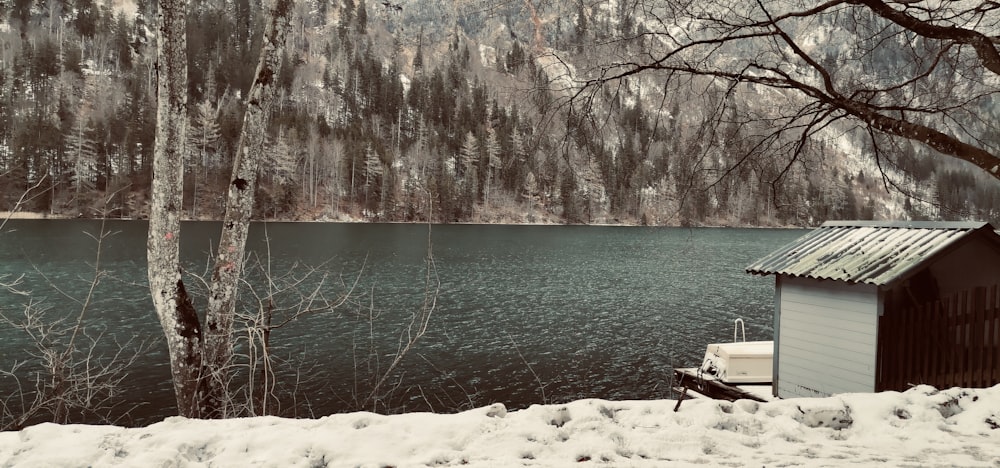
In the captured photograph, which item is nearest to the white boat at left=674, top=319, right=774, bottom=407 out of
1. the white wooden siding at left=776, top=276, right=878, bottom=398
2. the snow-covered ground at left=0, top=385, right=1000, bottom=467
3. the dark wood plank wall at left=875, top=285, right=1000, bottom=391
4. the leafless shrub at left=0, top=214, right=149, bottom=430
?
the white wooden siding at left=776, top=276, right=878, bottom=398

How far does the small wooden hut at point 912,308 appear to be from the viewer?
8578 mm

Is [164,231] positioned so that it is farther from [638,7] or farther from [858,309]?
[858,309]

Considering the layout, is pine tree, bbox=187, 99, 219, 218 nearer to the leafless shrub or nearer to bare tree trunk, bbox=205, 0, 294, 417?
the leafless shrub

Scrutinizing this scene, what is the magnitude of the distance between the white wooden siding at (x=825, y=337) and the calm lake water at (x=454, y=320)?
321 centimetres

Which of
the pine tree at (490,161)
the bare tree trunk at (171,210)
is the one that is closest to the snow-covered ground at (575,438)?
the bare tree trunk at (171,210)

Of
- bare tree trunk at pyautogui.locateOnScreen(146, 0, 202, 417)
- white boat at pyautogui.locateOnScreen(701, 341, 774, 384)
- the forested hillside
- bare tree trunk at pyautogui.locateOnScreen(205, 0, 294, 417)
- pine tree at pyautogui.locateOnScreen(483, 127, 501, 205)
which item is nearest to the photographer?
bare tree trunk at pyautogui.locateOnScreen(146, 0, 202, 417)

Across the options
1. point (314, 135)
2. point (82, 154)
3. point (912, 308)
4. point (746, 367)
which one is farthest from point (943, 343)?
point (314, 135)

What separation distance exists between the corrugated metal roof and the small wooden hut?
0.02 metres

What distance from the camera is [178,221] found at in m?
6.11

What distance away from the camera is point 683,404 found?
13.7 ft

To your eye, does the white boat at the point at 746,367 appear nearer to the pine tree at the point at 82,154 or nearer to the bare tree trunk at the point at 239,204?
the bare tree trunk at the point at 239,204

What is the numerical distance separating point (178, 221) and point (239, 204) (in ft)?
1.98

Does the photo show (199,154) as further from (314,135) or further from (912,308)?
(912,308)

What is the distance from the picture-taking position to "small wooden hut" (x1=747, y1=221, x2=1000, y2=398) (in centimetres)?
858
